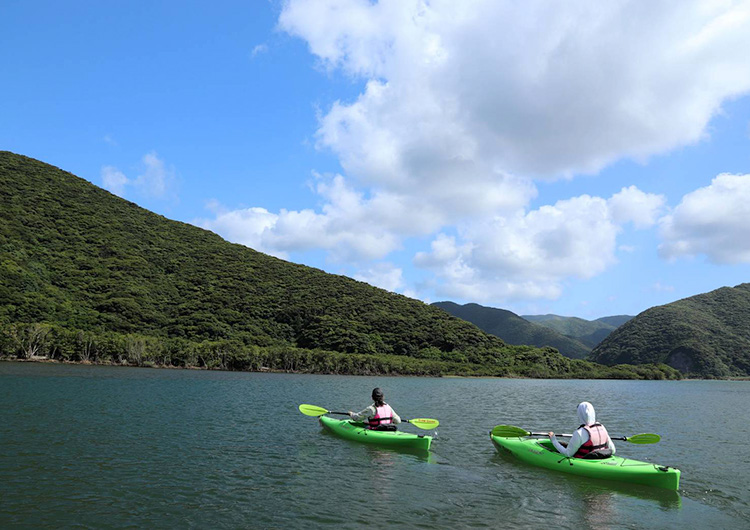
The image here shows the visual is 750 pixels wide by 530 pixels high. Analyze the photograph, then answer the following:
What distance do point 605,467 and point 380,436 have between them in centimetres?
829

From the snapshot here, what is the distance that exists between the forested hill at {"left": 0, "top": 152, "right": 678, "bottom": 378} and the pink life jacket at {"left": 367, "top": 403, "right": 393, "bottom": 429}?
7243 cm

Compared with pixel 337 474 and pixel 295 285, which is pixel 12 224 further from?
pixel 337 474

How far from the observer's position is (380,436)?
1972 centimetres

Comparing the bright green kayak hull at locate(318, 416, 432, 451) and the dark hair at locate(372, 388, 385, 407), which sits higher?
the dark hair at locate(372, 388, 385, 407)

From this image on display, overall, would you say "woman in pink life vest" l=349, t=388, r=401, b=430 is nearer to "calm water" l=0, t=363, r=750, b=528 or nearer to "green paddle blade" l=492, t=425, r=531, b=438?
"calm water" l=0, t=363, r=750, b=528

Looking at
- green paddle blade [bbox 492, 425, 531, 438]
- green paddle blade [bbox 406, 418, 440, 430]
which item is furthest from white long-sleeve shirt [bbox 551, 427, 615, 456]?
green paddle blade [bbox 406, 418, 440, 430]

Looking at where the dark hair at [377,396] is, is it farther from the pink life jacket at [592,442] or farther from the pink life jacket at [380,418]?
the pink life jacket at [592,442]

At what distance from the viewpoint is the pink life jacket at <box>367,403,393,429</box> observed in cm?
2034

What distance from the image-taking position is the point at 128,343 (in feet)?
275

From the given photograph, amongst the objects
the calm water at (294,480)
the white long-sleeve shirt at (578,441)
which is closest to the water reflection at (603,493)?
the calm water at (294,480)

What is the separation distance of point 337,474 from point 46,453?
31.3 feet

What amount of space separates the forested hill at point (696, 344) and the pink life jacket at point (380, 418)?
18347cm

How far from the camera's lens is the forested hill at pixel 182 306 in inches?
3506

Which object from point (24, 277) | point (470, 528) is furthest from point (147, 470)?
point (24, 277)
